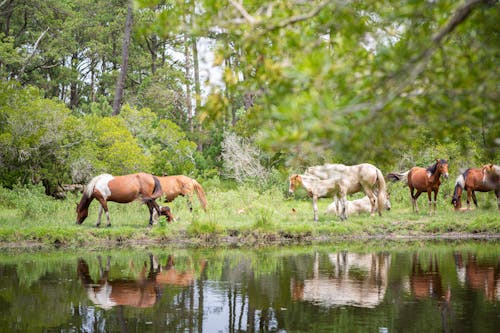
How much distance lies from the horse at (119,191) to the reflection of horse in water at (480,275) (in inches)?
320

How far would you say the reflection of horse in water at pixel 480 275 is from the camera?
10688 millimetres

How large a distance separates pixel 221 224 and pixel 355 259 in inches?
173

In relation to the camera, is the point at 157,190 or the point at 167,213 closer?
the point at 167,213

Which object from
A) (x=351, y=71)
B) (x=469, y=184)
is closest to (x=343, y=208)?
(x=469, y=184)

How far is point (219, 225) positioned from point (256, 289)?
6141 mm

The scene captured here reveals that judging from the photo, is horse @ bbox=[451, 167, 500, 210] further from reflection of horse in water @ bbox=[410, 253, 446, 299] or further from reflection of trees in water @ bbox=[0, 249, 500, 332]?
reflection of horse in water @ bbox=[410, 253, 446, 299]

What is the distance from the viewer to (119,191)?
18125mm

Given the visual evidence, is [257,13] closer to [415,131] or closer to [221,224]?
[415,131]

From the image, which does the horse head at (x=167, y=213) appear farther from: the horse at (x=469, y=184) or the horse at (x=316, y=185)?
the horse at (x=469, y=184)

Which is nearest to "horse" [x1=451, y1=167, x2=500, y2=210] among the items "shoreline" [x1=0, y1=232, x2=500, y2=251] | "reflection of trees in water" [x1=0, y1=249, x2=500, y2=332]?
"shoreline" [x1=0, y1=232, x2=500, y2=251]

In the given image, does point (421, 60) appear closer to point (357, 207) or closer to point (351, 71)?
point (351, 71)

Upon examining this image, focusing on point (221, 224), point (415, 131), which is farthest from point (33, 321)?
point (221, 224)

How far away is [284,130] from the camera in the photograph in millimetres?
4402

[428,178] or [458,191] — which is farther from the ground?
[428,178]
